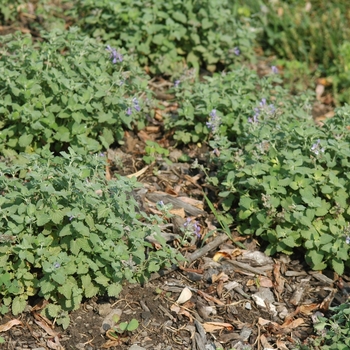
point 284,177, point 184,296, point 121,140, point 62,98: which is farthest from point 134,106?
point 184,296

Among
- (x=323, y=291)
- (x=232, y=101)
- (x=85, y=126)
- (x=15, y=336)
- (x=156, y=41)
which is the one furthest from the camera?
(x=156, y=41)

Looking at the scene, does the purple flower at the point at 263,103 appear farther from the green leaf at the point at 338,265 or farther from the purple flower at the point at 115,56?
the green leaf at the point at 338,265

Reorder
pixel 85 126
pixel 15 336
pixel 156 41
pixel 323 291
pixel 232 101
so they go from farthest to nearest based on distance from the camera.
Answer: pixel 156 41
pixel 232 101
pixel 85 126
pixel 323 291
pixel 15 336

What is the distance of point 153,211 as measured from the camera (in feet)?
15.9

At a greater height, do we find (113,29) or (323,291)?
(113,29)

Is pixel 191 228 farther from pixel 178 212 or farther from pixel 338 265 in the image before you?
pixel 338 265

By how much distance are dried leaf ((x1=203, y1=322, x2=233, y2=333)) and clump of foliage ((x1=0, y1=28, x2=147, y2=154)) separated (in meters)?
1.41

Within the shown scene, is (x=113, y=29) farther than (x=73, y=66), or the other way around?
(x=113, y=29)

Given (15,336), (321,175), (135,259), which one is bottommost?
(15,336)

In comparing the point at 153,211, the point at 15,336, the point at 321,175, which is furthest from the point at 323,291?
the point at 15,336

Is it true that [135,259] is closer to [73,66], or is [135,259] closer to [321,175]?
[321,175]

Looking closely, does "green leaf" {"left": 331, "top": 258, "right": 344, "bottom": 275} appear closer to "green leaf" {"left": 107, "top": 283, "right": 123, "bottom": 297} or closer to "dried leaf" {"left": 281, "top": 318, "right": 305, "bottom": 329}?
"dried leaf" {"left": 281, "top": 318, "right": 305, "bottom": 329}

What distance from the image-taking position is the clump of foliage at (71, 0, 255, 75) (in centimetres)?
618

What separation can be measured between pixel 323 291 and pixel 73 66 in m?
2.51
